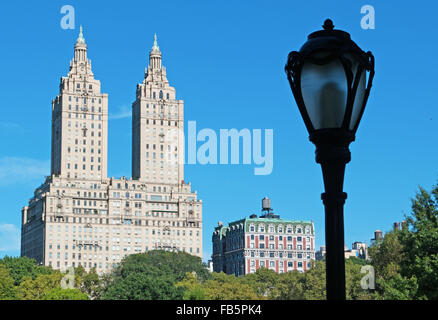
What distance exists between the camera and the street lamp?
12859 mm

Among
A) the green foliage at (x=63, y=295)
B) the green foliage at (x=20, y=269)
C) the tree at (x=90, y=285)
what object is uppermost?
the green foliage at (x=20, y=269)

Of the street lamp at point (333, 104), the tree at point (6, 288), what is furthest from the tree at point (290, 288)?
the street lamp at point (333, 104)

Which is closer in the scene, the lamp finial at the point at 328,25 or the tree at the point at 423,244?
the lamp finial at the point at 328,25

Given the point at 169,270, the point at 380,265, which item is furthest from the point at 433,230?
the point at 169,270

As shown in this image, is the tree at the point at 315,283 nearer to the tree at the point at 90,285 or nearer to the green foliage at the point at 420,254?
the tree at the point at 90,285

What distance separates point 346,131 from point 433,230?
59.1 m

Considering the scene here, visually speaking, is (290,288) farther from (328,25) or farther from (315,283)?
(328,25)

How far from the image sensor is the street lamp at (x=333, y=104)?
Answer: 1286cm

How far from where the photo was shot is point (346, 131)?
42.9 ft

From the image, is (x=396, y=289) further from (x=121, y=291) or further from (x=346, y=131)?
(x=121, y=291)

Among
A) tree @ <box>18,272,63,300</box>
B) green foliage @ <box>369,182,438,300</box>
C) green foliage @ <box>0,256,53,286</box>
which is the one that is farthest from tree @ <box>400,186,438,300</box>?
green foliage @ <box>0,256,53,286</box>

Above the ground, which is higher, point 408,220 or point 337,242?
point 408,220

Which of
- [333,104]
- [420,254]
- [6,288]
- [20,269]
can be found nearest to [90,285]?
[20,269]

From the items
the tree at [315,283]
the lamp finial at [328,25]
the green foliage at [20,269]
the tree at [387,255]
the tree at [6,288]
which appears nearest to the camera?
the lamp finial at [328,25]
